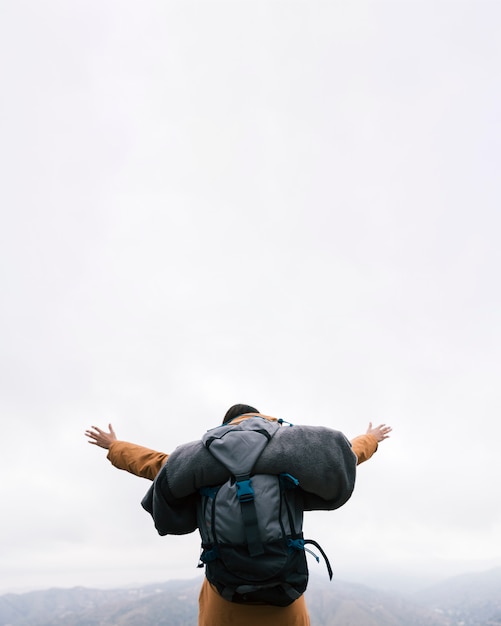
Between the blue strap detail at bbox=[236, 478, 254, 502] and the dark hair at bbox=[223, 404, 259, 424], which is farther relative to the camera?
the dark hair at bbox=[223, 404, 259, 424]

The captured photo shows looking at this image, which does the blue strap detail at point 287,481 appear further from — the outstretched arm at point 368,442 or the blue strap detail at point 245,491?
the outstretched arm at point 368,442

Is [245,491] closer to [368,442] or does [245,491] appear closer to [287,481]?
[287,481]

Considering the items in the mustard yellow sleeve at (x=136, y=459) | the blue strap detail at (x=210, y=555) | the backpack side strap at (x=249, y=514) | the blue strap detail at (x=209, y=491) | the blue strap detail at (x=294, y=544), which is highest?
the mustard yellow sleeve at (x=136, y=459)

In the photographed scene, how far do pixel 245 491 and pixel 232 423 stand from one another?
0.99 m

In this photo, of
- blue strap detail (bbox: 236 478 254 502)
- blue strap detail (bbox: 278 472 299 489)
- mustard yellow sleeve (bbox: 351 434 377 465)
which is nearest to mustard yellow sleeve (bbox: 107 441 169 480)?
blue strap detail (bbox: 236 478 254 502)

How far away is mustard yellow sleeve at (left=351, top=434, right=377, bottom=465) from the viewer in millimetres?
6008

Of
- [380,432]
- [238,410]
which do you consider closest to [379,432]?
[380,432]

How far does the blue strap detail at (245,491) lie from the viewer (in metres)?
4.24

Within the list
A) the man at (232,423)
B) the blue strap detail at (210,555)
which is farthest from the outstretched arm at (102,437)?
the blue strap detail at (210,555)

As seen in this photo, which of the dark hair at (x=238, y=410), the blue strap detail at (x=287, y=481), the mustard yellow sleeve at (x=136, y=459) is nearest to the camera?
the blue strap detail at (x=287, y=481)

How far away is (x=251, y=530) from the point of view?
4.16m

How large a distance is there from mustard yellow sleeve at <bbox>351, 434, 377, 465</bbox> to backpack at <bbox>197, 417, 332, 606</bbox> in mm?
1712

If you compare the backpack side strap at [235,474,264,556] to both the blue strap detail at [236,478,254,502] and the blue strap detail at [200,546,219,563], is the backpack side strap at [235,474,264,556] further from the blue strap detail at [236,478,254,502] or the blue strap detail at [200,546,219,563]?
the blue strap detail at [200,546,219,563]

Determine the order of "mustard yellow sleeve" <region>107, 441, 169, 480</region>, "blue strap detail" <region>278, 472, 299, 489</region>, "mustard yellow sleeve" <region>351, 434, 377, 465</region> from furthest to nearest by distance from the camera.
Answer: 1. "mustard yellow sleeve" <region>351, 434, 377, 465</region>
2. "mustard yellow sleeve" <region>107, 441, 169, 480</region>
3. "blue strap detail" <region>278, 472, 299, 489</region>
